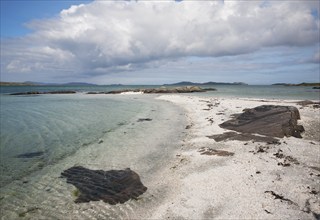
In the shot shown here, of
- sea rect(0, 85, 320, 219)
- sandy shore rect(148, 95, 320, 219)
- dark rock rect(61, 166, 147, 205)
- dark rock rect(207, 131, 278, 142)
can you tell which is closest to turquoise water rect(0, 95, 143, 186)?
sea rect(0, 85, 320, 219)

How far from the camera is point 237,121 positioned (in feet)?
60.3

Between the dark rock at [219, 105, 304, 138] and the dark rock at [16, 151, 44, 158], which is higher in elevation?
the dark rock at [219, 105, 304, 138]

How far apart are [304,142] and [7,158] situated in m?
16.3

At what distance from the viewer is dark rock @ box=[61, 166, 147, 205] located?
28.0 feet

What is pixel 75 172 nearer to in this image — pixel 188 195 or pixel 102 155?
pixel 102 155

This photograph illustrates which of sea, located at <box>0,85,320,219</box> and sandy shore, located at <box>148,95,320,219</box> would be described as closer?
sandy shore, located at <box>148,95,320,219</box>

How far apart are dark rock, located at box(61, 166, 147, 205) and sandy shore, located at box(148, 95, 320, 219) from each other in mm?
1511

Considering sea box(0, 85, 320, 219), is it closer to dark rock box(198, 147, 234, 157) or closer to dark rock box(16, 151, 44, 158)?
dark rock box(16, 151, 44, 158)

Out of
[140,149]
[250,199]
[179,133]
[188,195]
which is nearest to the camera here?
[250,199]

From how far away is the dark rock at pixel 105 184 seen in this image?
8.53 m

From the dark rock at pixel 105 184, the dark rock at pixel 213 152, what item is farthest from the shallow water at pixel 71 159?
the dark rock at pixel 213 152

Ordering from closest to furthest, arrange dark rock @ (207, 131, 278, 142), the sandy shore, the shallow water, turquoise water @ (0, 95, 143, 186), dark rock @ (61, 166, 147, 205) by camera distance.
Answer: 1. the sandy shore
2. the shallow water
3. dark rock @ (61, 166, 147, 205)
4. turquoise water @ (0, 95, 143, 186)
5. dark rock @ (207, 131, 278, 142)

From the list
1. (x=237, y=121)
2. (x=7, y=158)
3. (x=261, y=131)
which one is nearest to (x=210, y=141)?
(x=261, y=131)

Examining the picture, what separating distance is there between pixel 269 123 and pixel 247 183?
353 inches
